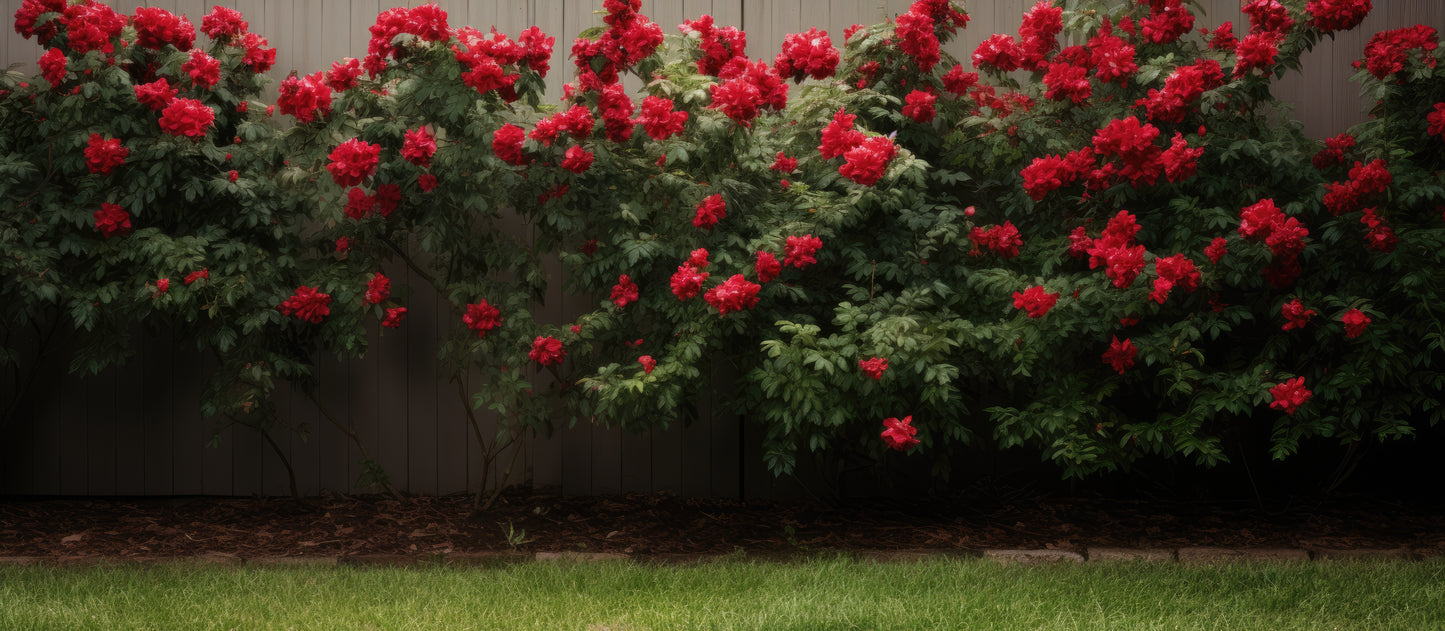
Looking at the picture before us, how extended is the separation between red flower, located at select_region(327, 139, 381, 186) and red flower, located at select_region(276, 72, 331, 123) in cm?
28

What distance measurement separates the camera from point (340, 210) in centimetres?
396

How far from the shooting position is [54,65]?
3783 millimetres

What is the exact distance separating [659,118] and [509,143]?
56 cm

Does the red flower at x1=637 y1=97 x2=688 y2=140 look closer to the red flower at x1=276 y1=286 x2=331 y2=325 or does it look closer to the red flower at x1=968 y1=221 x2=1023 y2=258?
the red flower at x1=968 y1=221 x2=1023 y2=258

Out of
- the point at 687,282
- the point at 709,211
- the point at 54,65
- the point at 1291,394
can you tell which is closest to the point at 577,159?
the point at 709,211

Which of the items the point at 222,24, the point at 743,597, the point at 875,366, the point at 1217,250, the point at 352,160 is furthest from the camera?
the point at 222,24

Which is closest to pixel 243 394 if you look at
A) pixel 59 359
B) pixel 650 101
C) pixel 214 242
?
pixel 214 242

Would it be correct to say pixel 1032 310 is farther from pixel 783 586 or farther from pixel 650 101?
pixel 650 101

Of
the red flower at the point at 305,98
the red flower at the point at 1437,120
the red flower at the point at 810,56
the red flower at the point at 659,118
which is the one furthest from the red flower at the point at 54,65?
the red flower at the point at 1437,120

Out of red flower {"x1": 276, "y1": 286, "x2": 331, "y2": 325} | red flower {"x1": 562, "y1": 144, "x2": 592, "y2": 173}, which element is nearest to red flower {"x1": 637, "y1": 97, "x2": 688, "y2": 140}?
red flower {"x1": 562, "y1": 144, "x2": 592, "y2": 173}

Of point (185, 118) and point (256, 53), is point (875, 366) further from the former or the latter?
point (256, 53)

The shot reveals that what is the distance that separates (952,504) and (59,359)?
13.8 ft

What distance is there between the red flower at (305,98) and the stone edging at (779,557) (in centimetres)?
172

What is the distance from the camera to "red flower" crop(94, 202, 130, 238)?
12.5 feet
